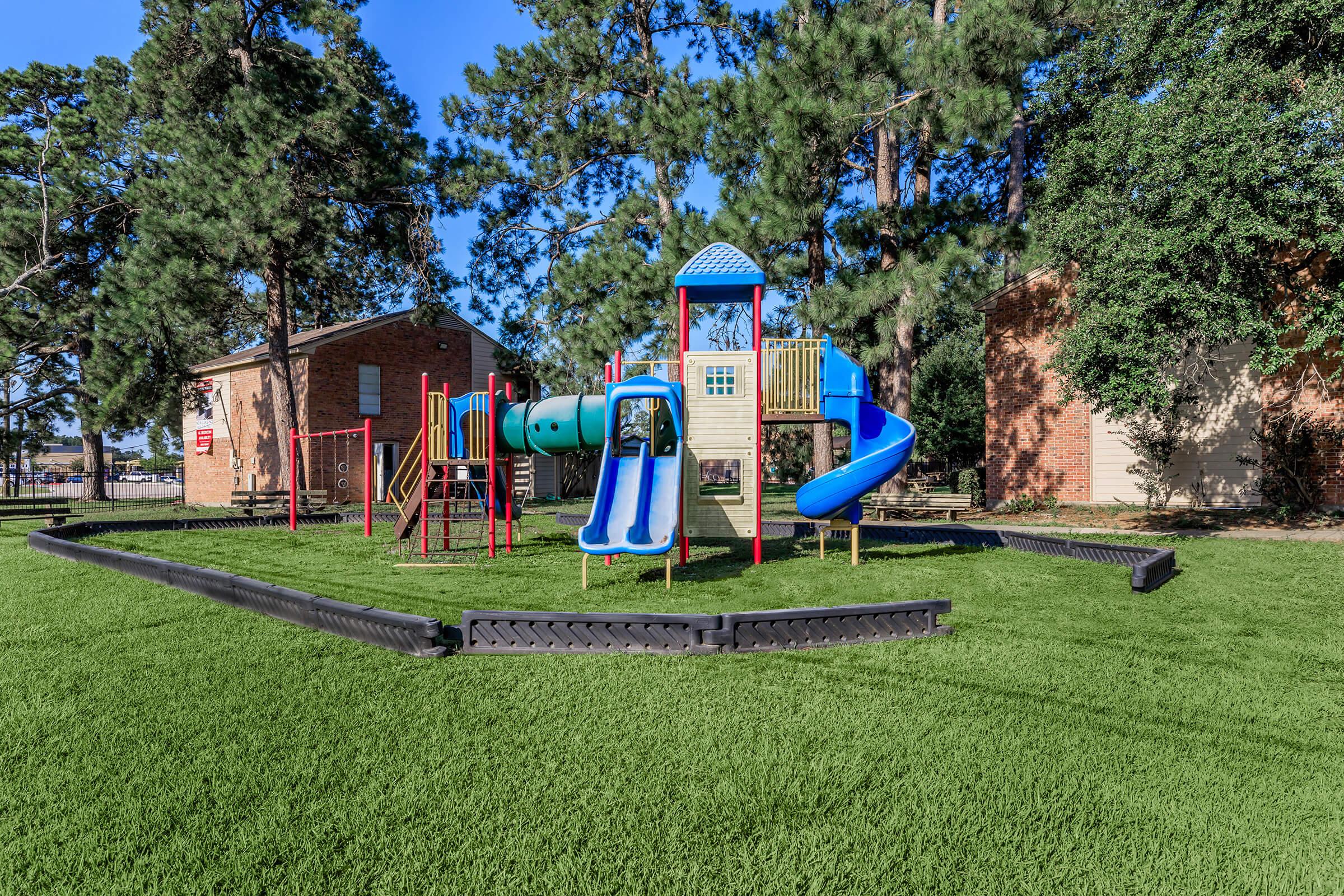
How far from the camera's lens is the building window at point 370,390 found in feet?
70.8

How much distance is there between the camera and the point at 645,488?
826 cm

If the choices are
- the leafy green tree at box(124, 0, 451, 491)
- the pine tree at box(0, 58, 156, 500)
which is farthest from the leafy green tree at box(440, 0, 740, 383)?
the pine tree at box(0, 58, 156, 500)

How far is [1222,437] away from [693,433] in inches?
471

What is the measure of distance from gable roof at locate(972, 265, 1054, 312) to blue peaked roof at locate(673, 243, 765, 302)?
792 cm

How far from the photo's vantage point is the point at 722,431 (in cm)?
884

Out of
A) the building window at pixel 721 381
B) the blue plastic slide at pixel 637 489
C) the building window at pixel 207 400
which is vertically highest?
the building window at pixel 207 400

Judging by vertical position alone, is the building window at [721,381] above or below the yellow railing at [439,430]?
above

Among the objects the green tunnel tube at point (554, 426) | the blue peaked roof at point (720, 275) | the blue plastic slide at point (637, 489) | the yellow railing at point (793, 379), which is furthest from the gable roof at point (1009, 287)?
the blue plastic slide at point (637, 489)

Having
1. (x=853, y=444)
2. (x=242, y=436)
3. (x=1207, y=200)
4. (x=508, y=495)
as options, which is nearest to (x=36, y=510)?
(x=242, y=436)

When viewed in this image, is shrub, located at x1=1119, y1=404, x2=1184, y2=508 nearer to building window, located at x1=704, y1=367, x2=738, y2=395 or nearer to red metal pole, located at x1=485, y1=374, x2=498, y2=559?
building window, located at x1=704, y1=367, x2=738, y2=395

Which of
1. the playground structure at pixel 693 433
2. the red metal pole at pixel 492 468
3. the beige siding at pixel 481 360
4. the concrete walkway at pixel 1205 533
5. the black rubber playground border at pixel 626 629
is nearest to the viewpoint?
the black rubber playground border at pixel 626 629

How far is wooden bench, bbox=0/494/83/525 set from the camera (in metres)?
15.1

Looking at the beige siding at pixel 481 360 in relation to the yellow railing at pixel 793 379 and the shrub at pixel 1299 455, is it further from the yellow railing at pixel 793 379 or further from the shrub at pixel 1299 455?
the shrub at pixel 1299 455

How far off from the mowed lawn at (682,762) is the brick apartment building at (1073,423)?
31.1ft
